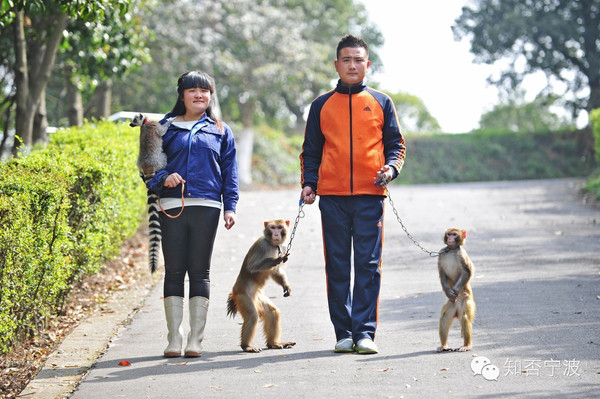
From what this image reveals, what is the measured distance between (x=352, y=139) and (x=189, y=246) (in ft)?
4.82

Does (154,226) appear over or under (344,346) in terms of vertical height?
over

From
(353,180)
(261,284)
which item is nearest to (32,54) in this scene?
(261,284)

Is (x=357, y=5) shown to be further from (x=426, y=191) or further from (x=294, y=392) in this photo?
(x=294, y=392)

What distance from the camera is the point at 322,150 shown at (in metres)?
7.03

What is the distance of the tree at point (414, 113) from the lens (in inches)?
3029

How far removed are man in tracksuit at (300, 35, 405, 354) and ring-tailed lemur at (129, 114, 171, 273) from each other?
1.14m

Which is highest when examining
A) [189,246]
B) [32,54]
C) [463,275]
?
[32,54]

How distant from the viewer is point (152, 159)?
6.61m

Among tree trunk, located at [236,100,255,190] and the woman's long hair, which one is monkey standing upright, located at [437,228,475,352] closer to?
the woman's long hair

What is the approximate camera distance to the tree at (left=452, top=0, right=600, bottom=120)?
138ft

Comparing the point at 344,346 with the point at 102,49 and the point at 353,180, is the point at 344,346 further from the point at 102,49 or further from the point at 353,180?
the point at 102,49

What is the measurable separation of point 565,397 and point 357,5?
163 feet

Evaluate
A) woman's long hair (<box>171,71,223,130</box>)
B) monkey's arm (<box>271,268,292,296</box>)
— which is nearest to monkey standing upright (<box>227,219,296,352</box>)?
monkey's arm (<box>271,268,292,296</box>)

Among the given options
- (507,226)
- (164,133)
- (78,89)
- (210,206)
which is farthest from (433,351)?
(78,89)
